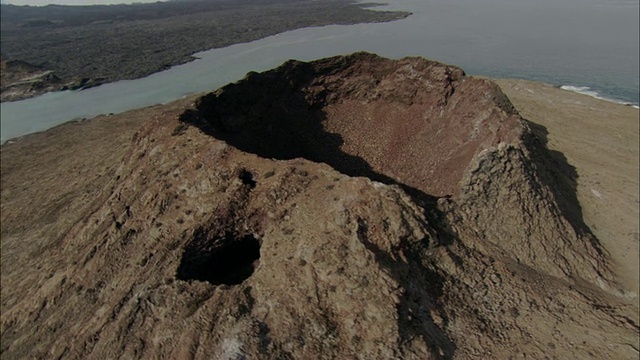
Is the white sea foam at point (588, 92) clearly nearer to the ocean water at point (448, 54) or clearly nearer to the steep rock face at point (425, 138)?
the ocean water at point (448, 54)

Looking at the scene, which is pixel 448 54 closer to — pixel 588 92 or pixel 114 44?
pixel 588 92

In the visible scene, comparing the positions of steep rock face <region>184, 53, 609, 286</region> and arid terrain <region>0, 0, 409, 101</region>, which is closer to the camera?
Answer: steep rock face <region>184, 53, 609, 286</region>

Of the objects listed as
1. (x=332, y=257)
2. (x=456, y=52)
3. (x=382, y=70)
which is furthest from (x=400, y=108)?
(x=456, y=52)

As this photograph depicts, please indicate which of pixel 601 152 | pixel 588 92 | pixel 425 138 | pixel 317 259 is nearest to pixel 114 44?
pixel 425 138

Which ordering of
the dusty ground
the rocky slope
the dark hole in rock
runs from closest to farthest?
1. the rocky slope
2. the dark hole in rock
3. the dusty ground

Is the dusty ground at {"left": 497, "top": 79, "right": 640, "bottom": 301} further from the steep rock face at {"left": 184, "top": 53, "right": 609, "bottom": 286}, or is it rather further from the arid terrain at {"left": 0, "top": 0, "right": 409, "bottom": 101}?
the arid terrain at {"left": 0, "top": 0, "right": 409, "bottom": 101}

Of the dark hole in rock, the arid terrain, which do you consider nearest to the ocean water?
the arid terrain

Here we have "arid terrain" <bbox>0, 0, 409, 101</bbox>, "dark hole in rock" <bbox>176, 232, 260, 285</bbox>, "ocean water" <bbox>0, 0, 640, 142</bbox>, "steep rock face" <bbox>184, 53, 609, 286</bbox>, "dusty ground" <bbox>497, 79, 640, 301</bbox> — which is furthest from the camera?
"arid terrain" <bbox>0, 0, 409, 101</bbox>

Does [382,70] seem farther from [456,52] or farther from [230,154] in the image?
[456,52]
